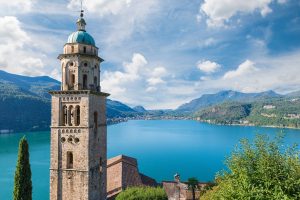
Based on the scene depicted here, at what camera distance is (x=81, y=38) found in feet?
98.3

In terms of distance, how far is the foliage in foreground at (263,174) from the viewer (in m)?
18.4

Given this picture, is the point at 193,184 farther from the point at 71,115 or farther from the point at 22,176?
the point at 22,176

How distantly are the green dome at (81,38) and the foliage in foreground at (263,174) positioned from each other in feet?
57.1

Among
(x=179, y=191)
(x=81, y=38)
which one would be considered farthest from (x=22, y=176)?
(x=179, y=191)

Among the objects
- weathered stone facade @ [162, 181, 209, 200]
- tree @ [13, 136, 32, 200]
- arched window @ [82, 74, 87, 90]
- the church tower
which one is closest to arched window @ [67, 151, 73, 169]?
the church tower

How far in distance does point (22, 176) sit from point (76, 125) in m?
7.06

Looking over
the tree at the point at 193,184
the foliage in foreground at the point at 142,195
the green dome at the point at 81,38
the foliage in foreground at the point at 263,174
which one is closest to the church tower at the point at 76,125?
the green dome at the point at 81,38

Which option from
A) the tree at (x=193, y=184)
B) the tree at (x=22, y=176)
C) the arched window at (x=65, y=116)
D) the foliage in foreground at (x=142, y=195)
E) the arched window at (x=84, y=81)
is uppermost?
the arched window at (x=84, y=81)

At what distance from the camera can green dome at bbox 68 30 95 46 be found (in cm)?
2986

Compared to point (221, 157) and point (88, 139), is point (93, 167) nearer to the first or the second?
point (88, 139)

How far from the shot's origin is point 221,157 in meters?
109

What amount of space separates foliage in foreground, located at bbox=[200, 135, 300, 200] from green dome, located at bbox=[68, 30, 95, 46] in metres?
17.4

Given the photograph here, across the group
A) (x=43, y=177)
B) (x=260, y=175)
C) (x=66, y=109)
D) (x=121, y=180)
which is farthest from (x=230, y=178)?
(x=43, y=177)

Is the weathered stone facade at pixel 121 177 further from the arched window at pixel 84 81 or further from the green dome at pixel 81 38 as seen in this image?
the green dome at pixel 81 38
